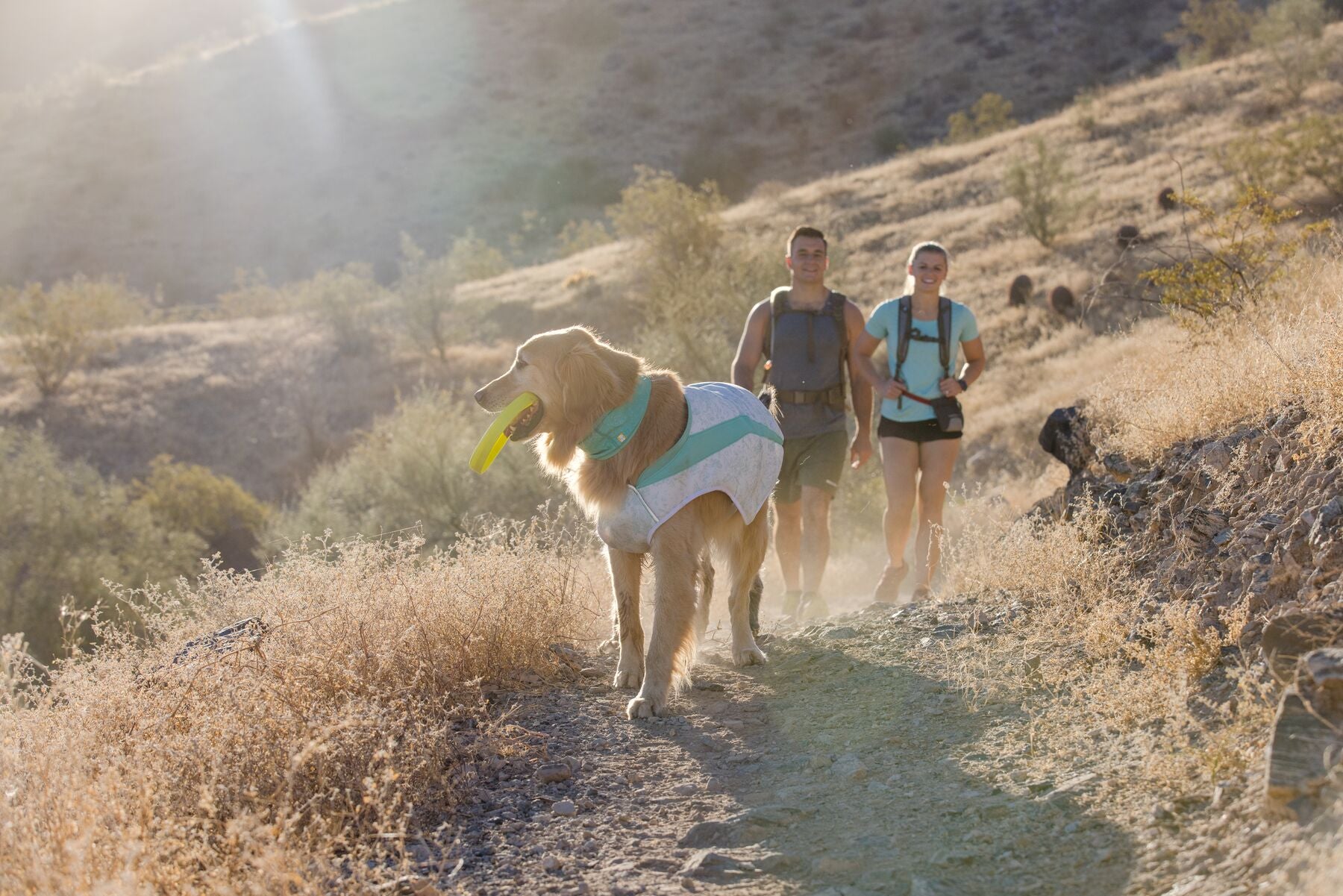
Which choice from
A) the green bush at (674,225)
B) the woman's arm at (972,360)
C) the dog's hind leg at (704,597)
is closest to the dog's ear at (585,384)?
the dog's hind leg at (704,597)

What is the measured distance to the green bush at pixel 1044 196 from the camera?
76.7 ft

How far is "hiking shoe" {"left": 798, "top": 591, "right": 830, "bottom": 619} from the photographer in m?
7.14

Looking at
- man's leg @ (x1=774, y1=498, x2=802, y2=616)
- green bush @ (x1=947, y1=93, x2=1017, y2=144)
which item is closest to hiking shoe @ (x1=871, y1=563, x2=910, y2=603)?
man's leg @ (x1=774, y1=498, x2=802, y2=616)

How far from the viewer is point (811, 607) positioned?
718cm

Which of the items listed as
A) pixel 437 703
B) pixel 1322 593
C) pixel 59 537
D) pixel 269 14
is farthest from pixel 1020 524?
pixel 269 14

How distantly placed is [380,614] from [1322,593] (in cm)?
389

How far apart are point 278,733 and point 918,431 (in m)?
4.41

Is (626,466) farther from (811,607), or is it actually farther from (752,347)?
(811,607)

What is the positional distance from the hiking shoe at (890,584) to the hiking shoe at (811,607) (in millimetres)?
359

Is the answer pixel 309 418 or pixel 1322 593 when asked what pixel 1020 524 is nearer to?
pixel 1322 593

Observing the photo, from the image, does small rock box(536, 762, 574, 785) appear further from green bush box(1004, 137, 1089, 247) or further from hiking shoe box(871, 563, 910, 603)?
green bush box(1004, 137, 1089, 247)

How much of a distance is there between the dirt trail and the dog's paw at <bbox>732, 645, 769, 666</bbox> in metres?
0.33

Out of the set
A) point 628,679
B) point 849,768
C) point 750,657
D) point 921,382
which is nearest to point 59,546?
point 628,679

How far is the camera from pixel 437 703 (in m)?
4.49
